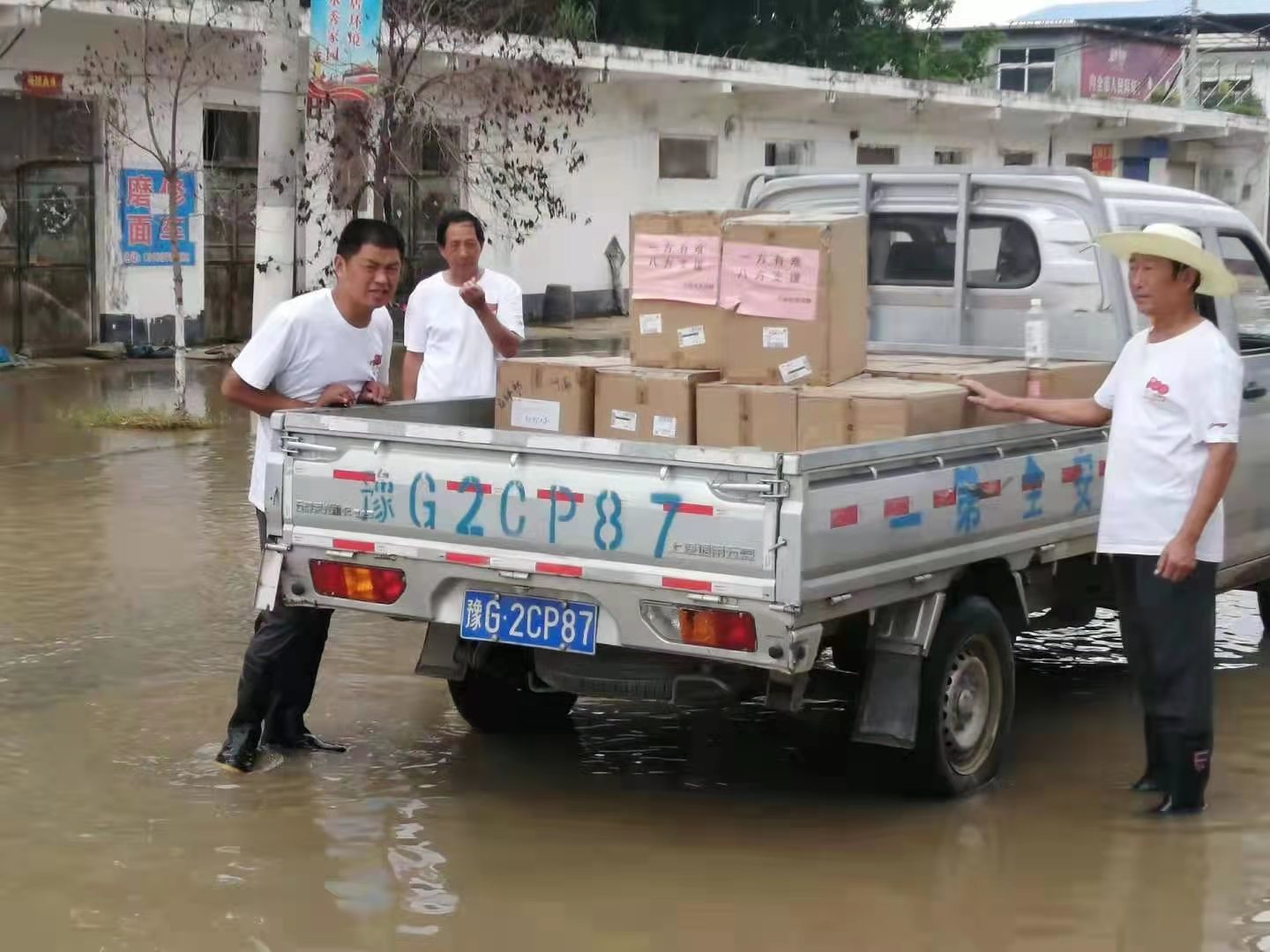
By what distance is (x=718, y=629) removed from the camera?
493 cm

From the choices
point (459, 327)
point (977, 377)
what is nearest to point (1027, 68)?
point (459, 327)

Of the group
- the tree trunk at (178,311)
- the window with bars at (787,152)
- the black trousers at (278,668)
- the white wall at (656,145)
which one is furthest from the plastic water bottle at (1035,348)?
the window with bars at (787,152)

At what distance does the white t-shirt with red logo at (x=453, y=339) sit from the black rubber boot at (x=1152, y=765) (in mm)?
2831

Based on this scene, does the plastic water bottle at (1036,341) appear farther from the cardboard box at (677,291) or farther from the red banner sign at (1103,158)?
the red banner sign at (1103,158)

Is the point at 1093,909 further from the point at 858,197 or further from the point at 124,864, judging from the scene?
the point at 858,197

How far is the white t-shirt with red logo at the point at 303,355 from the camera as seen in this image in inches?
239

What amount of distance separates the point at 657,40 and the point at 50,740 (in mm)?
27472

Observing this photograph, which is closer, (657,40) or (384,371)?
(384,371)

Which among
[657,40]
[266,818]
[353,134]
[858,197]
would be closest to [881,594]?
[266,818]

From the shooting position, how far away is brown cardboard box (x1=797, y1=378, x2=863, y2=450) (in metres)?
5.45

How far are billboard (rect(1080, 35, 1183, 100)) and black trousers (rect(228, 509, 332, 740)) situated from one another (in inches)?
1505

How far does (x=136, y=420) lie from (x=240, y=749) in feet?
29.0

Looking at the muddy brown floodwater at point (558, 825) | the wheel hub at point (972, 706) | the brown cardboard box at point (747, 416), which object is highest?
the brown cardboard box at point (747, 416)

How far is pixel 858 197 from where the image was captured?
741cm
